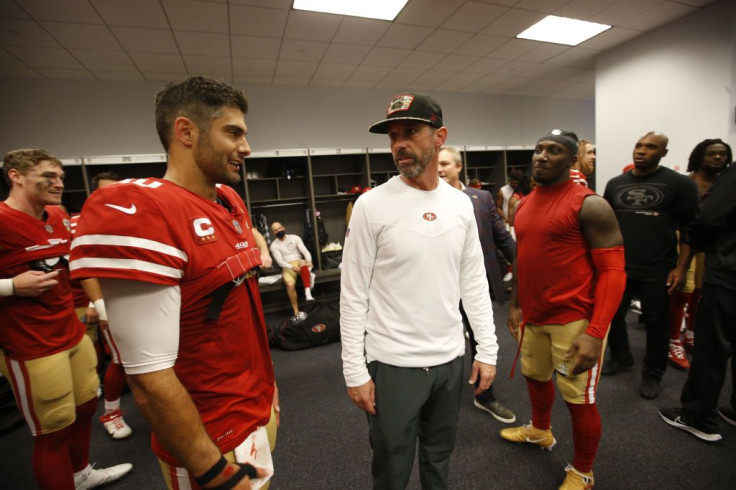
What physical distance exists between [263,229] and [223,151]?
4.45 metres

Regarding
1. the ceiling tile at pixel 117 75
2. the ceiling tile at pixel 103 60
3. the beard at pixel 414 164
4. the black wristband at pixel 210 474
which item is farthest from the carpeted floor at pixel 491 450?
the ceiling tile at pixel 117 75

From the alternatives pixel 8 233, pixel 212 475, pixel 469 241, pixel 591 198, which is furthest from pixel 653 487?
pixel 8 233

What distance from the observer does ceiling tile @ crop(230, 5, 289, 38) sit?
128 inches

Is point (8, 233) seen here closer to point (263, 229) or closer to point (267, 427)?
point (267, 427)

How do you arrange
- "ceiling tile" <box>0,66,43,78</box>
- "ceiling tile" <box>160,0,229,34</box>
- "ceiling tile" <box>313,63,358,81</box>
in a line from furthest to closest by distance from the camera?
"ceiling tile" <box>313,63,358,81</box> < "ceiling tile" <box>0,66,43,78</box> < "ceiling tile" <box>160,0,229,34</box>

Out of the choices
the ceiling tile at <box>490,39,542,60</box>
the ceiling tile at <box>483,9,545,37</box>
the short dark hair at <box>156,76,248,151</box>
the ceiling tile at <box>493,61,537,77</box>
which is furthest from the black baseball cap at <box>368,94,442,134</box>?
the ceiling tile at <box>493,61,537,77</box>

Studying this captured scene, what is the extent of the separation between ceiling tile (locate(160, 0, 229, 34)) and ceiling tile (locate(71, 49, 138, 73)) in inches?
45.6

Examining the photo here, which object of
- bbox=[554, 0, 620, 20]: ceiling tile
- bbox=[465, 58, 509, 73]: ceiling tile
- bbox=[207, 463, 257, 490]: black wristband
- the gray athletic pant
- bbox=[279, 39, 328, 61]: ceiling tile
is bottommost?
the gray athletic pant

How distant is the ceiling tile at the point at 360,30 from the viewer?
3.63 metres

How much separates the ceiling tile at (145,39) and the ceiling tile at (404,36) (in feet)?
8.00

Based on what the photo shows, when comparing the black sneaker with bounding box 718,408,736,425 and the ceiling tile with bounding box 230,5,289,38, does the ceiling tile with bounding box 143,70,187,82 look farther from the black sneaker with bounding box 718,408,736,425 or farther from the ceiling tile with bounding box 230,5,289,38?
the black sneaker with bounding box 718,408,736,425

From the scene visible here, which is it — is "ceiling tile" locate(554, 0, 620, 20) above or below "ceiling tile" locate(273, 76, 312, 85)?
below

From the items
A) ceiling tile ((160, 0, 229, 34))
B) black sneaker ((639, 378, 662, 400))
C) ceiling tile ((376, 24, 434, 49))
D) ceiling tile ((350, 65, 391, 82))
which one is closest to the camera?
black sneaker ((639, 378, 662, 400))

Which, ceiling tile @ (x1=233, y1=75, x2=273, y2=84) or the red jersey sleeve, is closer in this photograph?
the red jersey sleeve
